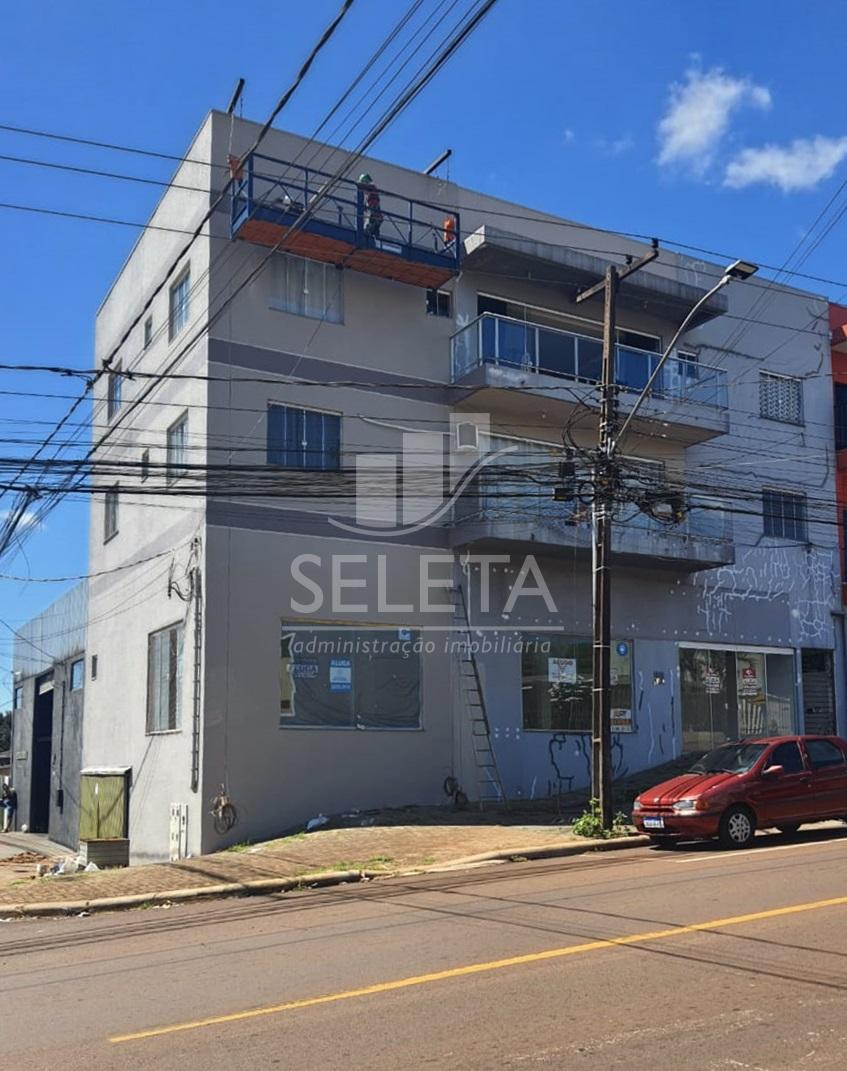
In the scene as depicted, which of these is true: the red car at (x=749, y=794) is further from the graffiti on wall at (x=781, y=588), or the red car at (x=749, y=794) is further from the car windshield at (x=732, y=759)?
the graffiti on wall at (x=781, y=588)

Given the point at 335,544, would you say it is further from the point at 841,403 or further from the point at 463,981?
the point at 841,403

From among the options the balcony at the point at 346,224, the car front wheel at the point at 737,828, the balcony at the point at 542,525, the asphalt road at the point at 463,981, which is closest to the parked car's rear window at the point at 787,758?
the car front wheel at the point at 737,828

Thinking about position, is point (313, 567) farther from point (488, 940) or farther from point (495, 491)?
point (488, 940)

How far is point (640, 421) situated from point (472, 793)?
28.4ft

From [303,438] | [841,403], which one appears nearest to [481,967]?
[303,438]

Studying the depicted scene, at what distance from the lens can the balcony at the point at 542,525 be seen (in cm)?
2136

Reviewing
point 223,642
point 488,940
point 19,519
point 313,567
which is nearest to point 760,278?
point 313,567

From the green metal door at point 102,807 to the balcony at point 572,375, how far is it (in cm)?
1063

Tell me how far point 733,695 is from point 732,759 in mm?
10078

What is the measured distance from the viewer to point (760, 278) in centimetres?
2791

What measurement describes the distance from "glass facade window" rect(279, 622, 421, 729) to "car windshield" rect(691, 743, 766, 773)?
252 inches

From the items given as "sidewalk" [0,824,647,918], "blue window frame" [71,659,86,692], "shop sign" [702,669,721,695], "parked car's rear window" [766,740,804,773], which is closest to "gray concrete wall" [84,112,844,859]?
"shop sign" [702,669,721,695]

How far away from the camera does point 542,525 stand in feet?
71.3

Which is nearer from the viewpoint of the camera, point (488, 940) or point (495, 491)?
point (488, 940)
